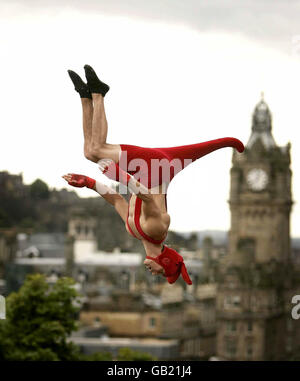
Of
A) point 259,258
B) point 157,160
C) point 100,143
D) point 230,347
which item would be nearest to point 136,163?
point 157,160

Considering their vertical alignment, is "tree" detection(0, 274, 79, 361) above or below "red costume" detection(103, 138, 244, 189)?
below

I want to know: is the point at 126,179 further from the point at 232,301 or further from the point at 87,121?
the point at 232,301

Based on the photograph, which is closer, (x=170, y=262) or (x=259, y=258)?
(x=170, y=262)

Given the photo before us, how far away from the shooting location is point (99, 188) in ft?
49.5

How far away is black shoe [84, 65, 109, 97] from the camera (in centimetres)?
1473

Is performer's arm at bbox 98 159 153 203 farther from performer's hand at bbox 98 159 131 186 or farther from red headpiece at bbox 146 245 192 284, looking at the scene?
red headpiece at bbox 146 245 192 284

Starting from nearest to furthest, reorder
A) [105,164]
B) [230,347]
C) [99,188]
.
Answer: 1. [105,164]
2. [99,188]
3. [230,347]

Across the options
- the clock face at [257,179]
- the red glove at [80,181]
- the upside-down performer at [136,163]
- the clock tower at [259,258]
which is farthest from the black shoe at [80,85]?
the clock face at [257,179]

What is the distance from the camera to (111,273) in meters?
117

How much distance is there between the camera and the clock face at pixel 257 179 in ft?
415

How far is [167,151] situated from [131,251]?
110189 mm

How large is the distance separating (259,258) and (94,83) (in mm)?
111792

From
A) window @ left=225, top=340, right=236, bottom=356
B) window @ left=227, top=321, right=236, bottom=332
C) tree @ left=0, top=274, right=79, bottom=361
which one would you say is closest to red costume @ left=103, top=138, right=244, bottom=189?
tree @ left=0, top=274, right=79, bottom=361
